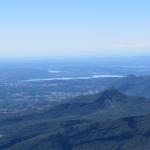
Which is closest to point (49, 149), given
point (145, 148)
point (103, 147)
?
point (103, 147)

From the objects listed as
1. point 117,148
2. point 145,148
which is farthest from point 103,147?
point 145,148

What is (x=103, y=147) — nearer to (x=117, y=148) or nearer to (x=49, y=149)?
(x=117, y=148)

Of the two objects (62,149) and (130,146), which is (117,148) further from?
(62,149)

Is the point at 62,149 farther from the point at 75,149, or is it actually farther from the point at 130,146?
the point at 130,146

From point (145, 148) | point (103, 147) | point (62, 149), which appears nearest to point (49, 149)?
point (62, 149)

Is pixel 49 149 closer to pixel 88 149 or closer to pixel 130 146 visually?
pixel 88 149
